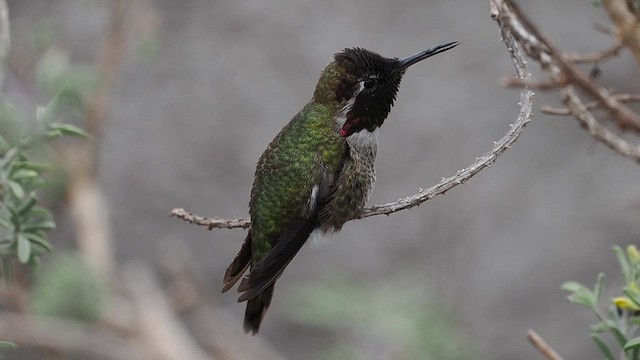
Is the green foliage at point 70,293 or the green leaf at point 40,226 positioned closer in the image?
the green leaf at point 40,226

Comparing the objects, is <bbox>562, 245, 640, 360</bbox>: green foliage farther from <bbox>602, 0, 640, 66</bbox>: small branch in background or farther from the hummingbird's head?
the hummingbird's head

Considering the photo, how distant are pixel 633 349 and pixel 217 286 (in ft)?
17.3

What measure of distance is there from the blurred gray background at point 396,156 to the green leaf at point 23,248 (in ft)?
15.1

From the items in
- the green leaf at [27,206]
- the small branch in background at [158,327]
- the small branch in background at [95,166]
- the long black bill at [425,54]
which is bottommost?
the green leaf at [27,206]

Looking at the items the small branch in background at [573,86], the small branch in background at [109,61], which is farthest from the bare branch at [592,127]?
the small branch in background at [109,61]

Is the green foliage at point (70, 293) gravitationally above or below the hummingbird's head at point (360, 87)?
above

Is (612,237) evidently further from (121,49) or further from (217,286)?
(121,49)

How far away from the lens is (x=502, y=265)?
6.54 meters

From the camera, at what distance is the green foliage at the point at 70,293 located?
15.1 feet

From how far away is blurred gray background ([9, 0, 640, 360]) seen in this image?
640 centimetres

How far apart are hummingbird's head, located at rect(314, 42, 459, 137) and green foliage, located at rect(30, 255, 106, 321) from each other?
2632 millimetres

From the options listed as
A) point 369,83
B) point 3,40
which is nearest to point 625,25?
point 369,83

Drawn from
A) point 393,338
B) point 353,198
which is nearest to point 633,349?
point 353,198

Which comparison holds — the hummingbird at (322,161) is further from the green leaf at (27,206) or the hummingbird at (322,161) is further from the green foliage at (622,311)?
the green foliage at (622,311)
